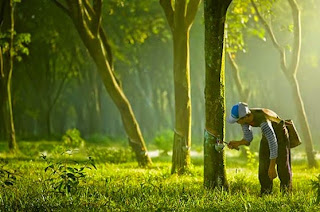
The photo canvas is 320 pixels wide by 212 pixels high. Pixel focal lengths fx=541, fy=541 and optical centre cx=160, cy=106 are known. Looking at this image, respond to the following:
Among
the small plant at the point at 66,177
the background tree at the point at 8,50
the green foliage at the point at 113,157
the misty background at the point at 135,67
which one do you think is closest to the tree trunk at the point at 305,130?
the green foliage at the point at 113,157

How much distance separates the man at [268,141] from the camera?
29.8 feet

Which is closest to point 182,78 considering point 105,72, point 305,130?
point 105,72

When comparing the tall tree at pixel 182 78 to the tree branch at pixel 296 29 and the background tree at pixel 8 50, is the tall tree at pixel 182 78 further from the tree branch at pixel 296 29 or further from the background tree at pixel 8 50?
the background tree at pixel 8 50

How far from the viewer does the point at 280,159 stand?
9.45 metres

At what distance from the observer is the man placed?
907 centimetres

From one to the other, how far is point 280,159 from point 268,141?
2.01ft

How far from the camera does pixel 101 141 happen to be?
109 feet

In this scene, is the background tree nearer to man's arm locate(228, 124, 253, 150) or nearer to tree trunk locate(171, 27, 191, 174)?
tree trunk locate(171, 27, 191, 174)

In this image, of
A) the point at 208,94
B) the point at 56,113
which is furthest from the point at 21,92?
the point at 208,94

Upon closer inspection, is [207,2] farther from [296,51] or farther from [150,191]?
[296,51]

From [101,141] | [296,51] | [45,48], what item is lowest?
[101,141]

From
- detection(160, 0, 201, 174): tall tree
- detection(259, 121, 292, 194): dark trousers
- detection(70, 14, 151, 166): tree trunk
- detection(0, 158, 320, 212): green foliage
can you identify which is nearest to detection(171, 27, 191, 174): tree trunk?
detection(160, 0, 201, 174): tall tree

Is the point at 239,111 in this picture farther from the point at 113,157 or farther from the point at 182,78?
the point at 113,157

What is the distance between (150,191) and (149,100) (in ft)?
132
